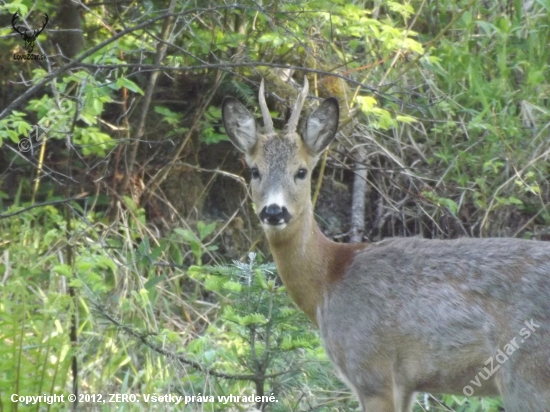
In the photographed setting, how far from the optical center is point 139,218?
28.2 ft

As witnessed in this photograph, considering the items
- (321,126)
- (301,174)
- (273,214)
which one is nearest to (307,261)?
(273,214)

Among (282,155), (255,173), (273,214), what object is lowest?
(273,214)

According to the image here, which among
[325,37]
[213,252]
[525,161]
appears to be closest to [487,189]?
[525,161]

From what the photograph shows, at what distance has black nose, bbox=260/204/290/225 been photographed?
223 inches

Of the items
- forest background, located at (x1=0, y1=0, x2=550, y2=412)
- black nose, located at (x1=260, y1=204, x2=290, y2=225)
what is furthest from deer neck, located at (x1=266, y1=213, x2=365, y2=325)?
forest background, located at (x1=0, y1=0, x2=550, y2=412)

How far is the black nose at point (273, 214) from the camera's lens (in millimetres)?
5668

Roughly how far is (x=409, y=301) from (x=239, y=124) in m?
1.81

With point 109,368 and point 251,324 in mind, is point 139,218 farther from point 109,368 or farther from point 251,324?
point 251,324

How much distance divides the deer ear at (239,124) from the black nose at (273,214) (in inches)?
29.7

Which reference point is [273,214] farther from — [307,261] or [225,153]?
[225,153]

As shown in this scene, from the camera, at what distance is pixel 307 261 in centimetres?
597

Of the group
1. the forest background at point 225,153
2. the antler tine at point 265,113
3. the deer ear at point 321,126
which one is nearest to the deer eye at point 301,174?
the deer ear at point 321,126

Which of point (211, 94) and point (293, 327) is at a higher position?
point (211, 94)

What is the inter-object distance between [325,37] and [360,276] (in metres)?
3.37
